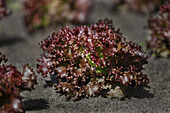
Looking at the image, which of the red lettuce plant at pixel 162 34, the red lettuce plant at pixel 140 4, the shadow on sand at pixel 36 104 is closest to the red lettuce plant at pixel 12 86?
the shadow on sand at pixel 36 104

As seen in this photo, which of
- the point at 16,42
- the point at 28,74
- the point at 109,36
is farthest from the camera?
the point at 16,42

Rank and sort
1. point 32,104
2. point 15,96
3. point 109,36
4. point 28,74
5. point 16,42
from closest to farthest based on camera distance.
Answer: point 15,96 < point 28,74 < point 32,104 < point 109,36 < point 16,42

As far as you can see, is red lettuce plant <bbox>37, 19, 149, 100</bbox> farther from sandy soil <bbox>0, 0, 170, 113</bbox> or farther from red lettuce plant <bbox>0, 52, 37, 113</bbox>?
red lettuce plant <bbox>0, 52, 37, 113</bbox>

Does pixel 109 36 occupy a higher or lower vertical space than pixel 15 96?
higher

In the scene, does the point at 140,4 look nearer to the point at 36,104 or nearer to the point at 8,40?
the point at 8,40

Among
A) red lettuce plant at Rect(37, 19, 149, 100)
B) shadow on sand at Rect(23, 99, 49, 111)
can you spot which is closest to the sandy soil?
shadow on sand at Rect(23, 99, 49, 111)

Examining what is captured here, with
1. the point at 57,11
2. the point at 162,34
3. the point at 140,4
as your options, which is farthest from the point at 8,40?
the point at 140,4

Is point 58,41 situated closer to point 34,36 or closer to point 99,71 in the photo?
point 99,71

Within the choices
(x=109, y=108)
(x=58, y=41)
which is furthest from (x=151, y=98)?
(x=58, y=41)
